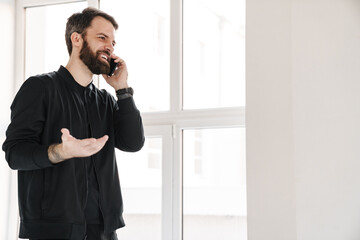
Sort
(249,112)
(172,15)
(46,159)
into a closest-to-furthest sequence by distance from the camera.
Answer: (46,159) → (249,112) → (172,15)

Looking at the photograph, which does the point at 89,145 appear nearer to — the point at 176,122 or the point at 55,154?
the point at 55,154

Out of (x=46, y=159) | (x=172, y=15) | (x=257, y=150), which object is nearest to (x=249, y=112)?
(x=257, y=150)

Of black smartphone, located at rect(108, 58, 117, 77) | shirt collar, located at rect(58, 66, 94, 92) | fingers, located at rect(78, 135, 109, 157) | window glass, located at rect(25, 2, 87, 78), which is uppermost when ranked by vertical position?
window glass, located at rect(25, 2, 87, 78)

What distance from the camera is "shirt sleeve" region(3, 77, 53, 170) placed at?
6.61 ft

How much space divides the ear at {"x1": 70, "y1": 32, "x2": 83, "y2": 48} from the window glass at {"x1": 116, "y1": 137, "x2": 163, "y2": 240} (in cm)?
96

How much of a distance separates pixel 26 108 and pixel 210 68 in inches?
49.8

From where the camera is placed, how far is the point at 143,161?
3.21 m

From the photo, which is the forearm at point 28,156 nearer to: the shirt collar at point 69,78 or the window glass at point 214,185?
the shirt collar at point 69,78

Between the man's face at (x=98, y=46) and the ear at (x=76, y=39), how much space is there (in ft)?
0.08

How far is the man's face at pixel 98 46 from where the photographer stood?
7.66 ft

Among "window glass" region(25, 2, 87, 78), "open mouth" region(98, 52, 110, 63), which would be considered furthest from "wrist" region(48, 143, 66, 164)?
"window glass" region(25, 2, 87, 78)

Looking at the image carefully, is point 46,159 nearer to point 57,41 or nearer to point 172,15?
point 172,15

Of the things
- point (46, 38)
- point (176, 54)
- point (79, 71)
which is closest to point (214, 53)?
point (176, 54)

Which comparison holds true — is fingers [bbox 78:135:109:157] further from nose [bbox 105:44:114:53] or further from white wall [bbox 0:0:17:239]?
white wall [bbox 0:0:17:239]
